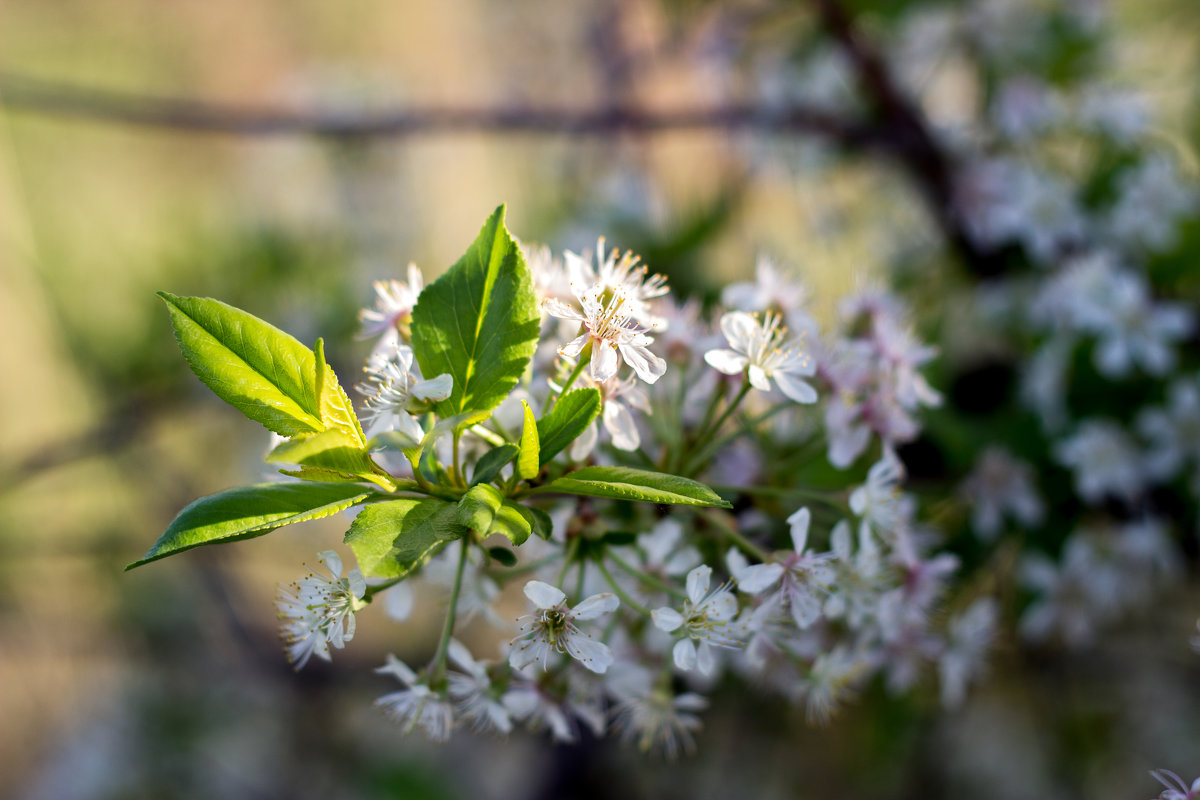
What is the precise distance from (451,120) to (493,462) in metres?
0.95

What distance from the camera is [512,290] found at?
59cm

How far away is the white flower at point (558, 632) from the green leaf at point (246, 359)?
21 cm

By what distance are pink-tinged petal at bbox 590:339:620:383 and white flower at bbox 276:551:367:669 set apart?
0.74 ft

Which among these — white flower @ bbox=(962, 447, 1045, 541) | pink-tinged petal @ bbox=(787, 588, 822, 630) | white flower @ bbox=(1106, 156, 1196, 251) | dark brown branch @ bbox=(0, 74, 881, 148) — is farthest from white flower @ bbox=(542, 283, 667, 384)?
white flower @ bbox=(1106, 156, 1196, 251)

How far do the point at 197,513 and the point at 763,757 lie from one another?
174 centimetres

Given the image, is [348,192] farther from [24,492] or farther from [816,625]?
[816,625]

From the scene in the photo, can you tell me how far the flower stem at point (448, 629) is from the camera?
603 millimetres

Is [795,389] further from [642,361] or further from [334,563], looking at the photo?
[334,563]

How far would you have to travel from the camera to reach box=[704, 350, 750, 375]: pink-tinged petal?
0.67 m

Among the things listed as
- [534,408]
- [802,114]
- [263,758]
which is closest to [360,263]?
[802,114]

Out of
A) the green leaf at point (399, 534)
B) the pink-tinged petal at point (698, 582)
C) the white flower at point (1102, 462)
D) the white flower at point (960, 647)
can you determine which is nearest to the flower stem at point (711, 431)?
the pink-tinged petal at point (698, 582)

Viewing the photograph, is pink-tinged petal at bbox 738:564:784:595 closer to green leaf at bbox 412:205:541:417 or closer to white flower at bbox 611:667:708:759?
white flower at bbox 611:667:708:759

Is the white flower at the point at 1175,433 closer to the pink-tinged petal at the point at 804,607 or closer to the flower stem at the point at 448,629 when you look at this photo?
the pink-tinged petal at the point at 804,607

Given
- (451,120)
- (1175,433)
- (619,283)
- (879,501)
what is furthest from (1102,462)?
(451,120)
